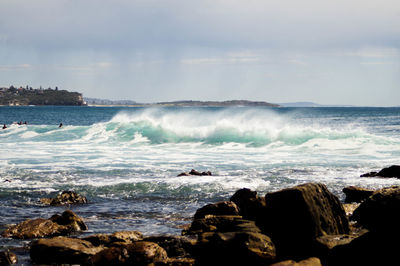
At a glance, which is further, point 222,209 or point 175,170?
point 175,170

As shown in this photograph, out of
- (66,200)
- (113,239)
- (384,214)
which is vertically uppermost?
(384,214)

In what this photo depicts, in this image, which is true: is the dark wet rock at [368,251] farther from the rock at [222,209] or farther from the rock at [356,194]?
the rock at [356,194]

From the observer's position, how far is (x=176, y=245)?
8.12 m

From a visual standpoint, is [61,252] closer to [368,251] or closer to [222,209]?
[222,209]

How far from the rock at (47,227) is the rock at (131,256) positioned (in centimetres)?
255

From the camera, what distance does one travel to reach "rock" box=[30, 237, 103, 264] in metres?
7.84

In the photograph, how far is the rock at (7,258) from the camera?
7.82 m

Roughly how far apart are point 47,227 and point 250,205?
4197 millimetres

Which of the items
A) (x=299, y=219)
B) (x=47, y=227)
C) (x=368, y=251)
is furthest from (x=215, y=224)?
(x=47, y=227)

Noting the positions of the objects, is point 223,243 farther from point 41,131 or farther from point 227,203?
point 41,131

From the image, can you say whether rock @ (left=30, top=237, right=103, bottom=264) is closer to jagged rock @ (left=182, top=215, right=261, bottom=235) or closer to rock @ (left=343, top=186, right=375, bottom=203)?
jagged rock @ (left=182, top=215, right=261, bottom=235)

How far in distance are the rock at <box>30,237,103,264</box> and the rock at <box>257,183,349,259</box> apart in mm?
2979

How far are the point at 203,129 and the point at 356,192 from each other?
24703 millimetres

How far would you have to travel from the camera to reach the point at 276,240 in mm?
7801
